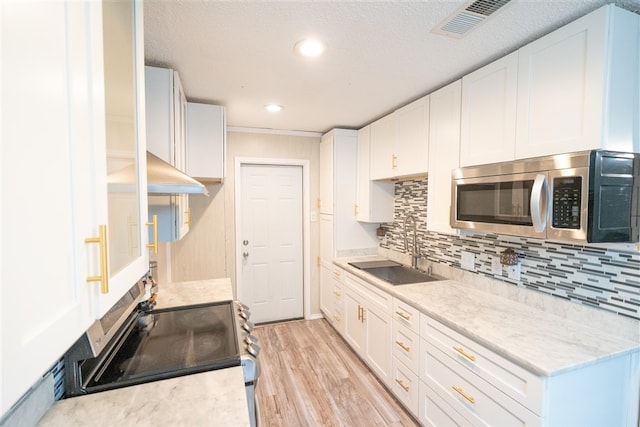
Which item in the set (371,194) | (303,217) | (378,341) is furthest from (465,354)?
(303,217)

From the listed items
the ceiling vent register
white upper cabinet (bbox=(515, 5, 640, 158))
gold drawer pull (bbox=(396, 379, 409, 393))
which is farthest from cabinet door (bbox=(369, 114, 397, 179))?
gold drawer pull (bbox=(396, 379, 409, 393))

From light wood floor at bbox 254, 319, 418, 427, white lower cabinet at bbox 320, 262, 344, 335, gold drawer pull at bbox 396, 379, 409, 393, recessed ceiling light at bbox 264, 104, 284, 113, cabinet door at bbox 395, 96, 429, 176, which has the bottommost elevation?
light wood floor at bbox 254, 319, 418, 427

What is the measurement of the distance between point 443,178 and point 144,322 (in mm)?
2085

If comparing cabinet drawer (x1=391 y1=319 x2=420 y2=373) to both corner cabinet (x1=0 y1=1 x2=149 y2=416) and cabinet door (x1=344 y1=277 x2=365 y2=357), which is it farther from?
corner cabinet (x1=0 y1=1 x2=149 y2=416)

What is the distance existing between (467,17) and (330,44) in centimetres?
67

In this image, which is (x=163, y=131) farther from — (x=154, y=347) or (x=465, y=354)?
(x=465, y=354)

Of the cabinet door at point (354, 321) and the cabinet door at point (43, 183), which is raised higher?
the cabinet door at point (43, 183)

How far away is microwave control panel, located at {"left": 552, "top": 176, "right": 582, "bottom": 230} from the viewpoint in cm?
126

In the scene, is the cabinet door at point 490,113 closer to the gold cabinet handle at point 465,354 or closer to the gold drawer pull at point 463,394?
the gold cabinet handle at point 465,354

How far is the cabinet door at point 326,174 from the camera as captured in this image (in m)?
3.42

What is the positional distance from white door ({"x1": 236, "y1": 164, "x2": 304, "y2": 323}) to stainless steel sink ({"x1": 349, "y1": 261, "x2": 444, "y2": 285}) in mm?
1073

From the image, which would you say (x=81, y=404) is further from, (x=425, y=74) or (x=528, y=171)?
(x=425, y=74)

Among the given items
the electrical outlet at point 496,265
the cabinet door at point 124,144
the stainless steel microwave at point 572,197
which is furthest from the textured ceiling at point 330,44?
the electrical outlet at point 496,265

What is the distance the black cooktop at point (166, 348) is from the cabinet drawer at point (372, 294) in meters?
1.16
